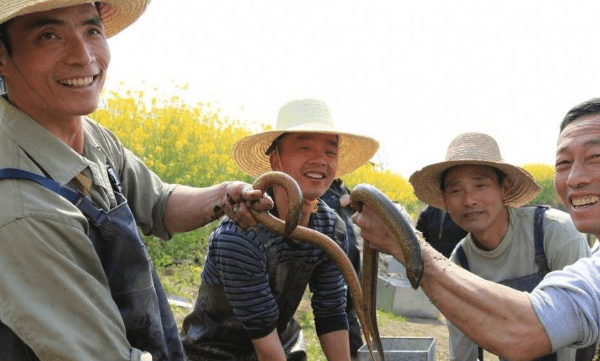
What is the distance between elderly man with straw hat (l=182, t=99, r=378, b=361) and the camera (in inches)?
114

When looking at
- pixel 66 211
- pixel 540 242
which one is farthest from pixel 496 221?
pixel 66 211

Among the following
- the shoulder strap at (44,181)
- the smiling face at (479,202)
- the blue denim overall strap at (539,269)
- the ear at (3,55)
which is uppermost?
the ear at (3,55)

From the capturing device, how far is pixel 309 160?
10.7ft

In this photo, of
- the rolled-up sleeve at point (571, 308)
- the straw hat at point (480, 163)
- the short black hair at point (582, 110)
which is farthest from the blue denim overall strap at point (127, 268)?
the straw hat at point (480, 163)

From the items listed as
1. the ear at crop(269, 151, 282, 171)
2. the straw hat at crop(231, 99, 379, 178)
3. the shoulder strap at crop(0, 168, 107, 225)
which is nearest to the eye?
the shoulder strap at crop(0, 168, 107, 225)

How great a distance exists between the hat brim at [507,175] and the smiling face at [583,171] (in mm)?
930

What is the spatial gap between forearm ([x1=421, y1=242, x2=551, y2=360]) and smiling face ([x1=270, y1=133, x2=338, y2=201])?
113 cm

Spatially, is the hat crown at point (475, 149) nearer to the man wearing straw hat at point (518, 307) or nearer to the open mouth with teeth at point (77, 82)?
the man wearing straw hat at point (518, 307)

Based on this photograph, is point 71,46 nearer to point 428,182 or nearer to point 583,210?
point 583,210

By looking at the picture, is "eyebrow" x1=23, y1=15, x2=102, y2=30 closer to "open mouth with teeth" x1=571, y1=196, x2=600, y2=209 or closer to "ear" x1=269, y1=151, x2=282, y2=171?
"ear" x1=269, y1=151, x2=282, y2=171

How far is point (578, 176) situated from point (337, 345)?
1.48 meters

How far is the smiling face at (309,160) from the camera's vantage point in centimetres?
320

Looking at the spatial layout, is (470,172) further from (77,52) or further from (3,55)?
(3,55)

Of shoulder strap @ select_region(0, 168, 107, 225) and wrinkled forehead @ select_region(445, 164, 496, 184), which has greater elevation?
shoulder strap @ select_region(0, 168, 107, 225)
